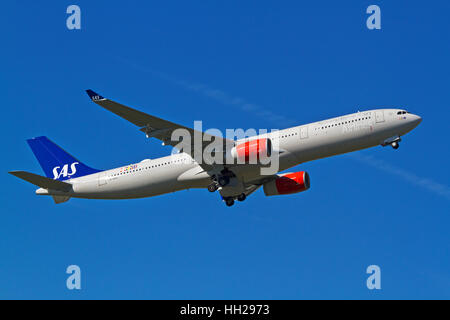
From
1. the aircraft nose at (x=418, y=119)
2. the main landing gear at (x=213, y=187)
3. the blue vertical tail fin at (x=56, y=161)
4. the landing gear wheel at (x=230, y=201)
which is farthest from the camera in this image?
the blue vertical tail fin at (x=56, y=161)

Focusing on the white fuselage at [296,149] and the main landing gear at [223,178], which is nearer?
the white fuselage at [296,149]

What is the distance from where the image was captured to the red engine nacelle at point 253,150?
4659cm

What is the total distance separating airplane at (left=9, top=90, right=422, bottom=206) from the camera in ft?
153

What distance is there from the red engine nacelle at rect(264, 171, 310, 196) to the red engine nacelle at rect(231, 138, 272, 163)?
7303 mm

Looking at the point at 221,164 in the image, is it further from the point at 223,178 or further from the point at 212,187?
the point at 212,187

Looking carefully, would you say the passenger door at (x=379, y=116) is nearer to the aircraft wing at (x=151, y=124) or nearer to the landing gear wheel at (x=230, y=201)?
the aircraft wing at (x=151, y=124)

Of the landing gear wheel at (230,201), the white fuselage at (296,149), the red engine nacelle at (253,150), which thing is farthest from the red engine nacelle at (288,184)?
the red engine nacelle at (253,150)

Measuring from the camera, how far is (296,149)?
47031mm

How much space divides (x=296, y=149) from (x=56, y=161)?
68.5 feet

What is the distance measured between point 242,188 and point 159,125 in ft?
29.0

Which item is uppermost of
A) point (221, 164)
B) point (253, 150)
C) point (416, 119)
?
point (416, 119)

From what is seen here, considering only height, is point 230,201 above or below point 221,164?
below

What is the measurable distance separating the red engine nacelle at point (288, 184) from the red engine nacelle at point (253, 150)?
7.30 m

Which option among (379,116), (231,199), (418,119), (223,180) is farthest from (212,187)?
(418,119)
